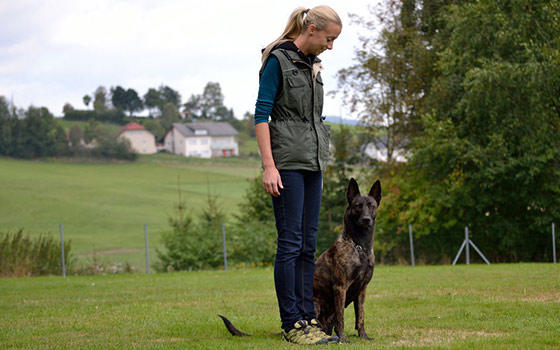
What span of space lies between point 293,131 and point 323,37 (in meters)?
0.66

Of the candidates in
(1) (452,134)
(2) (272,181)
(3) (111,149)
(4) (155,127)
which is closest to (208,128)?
(4) (155,127)

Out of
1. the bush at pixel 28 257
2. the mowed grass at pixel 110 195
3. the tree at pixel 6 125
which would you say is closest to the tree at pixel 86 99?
the mowed grass at pixel 110 195

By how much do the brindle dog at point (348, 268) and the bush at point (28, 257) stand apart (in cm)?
1284

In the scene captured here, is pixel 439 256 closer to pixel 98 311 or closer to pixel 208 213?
pixel 208 213

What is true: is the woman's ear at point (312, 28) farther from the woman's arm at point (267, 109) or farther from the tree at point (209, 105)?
the tree at point (209, 105)

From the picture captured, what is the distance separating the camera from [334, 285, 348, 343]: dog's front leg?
4.25 meters

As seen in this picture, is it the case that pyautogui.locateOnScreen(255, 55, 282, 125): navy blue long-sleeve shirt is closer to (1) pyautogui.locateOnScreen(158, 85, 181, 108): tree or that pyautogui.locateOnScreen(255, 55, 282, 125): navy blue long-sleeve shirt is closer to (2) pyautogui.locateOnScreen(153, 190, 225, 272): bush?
(2) pyautogui.locateOnScreen(153, 190, 225, 272): bush

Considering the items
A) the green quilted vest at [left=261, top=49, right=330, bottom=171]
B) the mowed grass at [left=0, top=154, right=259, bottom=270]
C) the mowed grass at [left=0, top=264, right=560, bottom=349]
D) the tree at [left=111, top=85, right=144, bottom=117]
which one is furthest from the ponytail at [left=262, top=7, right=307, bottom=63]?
the tree at [left=111, top=85, right=144, bottom=117]

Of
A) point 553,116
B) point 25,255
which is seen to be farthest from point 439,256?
point 25,255

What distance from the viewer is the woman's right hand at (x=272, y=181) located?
3.92 metres

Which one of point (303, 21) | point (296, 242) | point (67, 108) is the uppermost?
point (67, 108)

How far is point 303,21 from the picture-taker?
408cm

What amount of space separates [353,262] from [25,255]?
13.4m

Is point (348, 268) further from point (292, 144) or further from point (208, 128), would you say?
point (208, 128)
